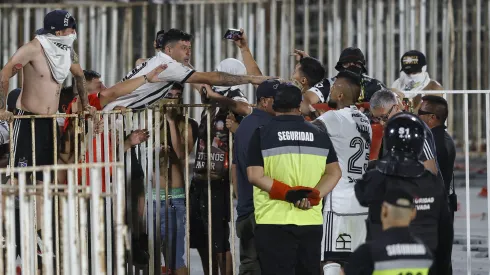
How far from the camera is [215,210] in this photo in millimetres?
9711

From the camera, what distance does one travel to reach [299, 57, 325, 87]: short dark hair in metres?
9.63

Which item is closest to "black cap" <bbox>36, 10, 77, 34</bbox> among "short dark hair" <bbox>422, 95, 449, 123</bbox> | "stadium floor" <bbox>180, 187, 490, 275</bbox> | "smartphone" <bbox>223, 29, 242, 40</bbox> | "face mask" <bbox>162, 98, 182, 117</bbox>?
"face mask" <bbox>162, 98, 182, 117</bbox>

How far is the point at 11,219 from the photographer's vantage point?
625 cm

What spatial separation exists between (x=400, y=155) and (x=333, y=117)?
1908mm

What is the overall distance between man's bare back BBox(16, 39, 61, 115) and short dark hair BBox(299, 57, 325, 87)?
210 cm

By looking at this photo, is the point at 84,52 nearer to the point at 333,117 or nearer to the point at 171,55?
the point at 171,55

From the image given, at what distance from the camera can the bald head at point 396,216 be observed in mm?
6211

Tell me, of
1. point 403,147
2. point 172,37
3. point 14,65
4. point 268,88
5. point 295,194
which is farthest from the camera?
point 172,37

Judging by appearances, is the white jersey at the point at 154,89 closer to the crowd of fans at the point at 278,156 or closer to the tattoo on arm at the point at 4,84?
the crowd of fans at the point at 278,156

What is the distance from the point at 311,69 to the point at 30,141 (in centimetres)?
245

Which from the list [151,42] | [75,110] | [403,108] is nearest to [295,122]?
[403,108]

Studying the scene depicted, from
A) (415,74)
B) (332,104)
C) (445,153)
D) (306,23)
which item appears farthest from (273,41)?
(332,104)

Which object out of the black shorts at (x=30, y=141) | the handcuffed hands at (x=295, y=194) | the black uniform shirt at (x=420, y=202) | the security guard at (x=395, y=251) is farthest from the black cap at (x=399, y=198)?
the black shorts at (x=30, y=141)

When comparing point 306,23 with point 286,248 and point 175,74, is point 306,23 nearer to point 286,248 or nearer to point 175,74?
point 175,74
